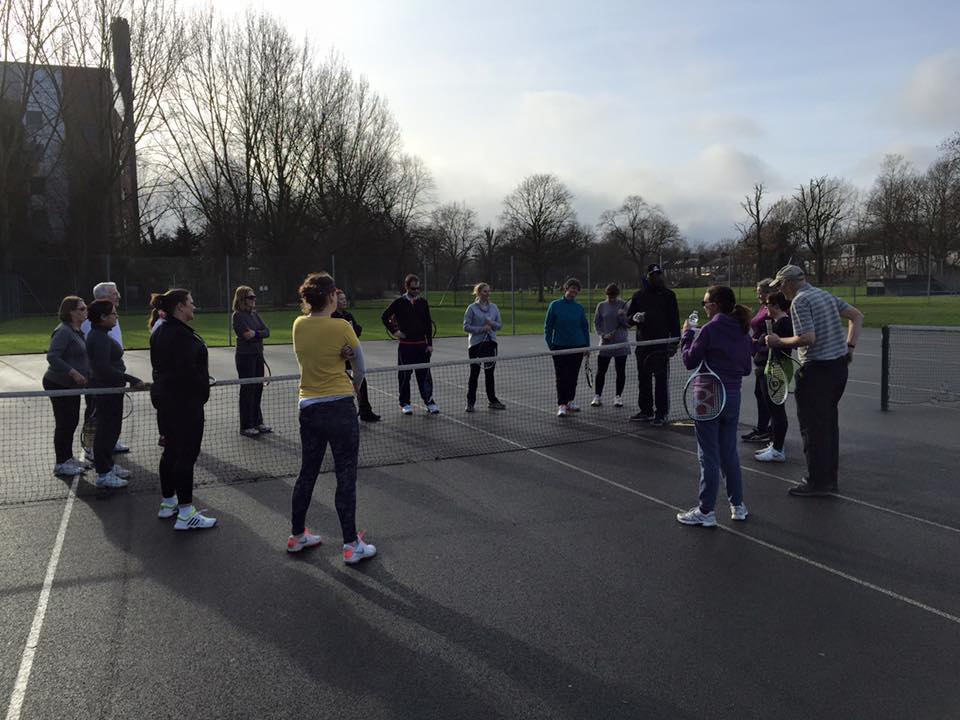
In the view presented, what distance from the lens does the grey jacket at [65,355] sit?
7645 millimetres

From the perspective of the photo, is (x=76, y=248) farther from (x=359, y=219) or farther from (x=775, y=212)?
(x=775, y=212)

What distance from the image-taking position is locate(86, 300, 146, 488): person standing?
7.25m

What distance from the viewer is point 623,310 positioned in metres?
11.3

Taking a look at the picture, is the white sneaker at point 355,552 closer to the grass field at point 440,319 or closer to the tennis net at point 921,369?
the tennis net at point 921,369

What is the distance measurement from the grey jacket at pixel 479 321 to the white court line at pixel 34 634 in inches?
246

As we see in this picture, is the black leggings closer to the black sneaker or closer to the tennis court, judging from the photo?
the tennis court

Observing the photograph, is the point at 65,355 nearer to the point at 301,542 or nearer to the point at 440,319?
the point at 301,542

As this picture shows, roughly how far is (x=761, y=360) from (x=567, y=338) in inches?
119

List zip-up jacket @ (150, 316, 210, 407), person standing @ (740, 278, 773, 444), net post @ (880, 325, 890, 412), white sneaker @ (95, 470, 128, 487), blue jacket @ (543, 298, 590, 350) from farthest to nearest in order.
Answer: net post @ (880, 325, 890, 412) < blue jacket @ (543, 298, 590, 350) < person standing @ (740, 278, 773, 444) < white sneaker @ (95, 470, 128, 487) < zip-up jacket @ (150, 316, 210, 407)

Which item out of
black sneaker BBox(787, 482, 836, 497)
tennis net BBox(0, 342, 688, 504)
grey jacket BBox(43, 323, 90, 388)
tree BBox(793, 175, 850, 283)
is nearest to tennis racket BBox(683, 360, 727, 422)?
black sneaker BBox(787, 482, 836, 497)

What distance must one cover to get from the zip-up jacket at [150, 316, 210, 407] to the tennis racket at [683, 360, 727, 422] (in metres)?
3.90

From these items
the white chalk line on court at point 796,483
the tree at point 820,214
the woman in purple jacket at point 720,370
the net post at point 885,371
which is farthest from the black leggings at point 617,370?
the tree at point 820,214

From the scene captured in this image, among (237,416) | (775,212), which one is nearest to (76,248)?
(237,416)

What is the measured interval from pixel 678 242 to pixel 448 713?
96.8 meters
